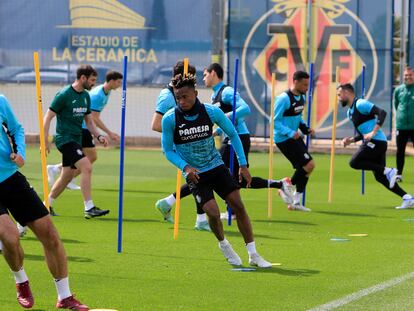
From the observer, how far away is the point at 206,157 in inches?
436

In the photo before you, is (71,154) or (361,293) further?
(71,154)

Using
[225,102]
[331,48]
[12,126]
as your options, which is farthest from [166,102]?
[331,48]

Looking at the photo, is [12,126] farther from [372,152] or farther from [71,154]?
[372,152]

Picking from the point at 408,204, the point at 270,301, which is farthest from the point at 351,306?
the point at 408,204

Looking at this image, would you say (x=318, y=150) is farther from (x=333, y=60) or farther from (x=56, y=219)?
(x=56, y=219)

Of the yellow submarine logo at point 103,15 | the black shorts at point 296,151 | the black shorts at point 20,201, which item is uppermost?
the yellow submarine logo at point 103,15

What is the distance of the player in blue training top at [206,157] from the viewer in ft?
36.0

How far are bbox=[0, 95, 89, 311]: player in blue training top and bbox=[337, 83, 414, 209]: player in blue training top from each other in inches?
347

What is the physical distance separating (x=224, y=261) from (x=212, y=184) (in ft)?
2.66

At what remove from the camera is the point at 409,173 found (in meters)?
23.4

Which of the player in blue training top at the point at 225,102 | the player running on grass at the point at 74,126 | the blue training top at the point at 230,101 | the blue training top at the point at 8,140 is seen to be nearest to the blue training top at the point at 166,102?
the player in blue training top at the point at 225,102

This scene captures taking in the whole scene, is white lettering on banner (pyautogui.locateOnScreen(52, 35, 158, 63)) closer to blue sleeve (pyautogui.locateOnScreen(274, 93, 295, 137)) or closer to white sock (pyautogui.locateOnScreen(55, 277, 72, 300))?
blue sleeve (pyautogui.locateOnScreen(274, 93, 295, 137))

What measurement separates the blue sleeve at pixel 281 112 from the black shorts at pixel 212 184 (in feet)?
17.9

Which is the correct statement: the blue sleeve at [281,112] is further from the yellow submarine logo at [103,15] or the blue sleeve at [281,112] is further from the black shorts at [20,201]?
the yellow submarine logo at [103,15]
